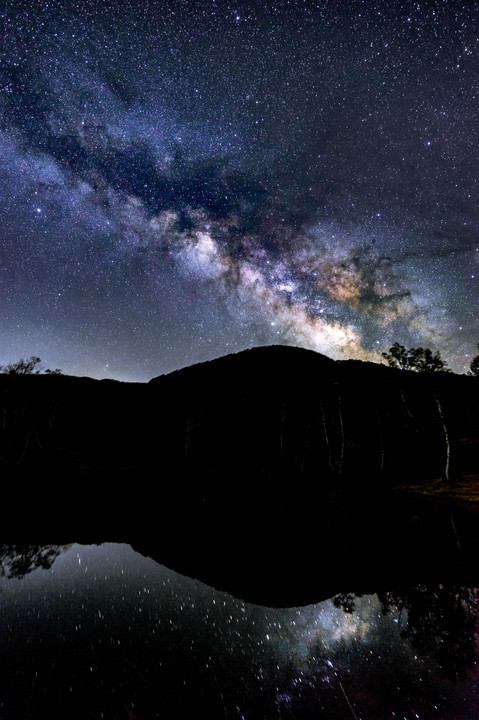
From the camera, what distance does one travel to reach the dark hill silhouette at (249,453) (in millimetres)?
6812

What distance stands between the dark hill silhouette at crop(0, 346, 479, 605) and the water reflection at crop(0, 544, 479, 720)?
2.42 meters

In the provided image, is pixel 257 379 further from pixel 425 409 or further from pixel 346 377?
pixel 425 409

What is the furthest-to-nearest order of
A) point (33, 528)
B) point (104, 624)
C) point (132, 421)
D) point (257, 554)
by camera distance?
point (132, 421), point (33, 528), point (257, 554), point (104, 624)

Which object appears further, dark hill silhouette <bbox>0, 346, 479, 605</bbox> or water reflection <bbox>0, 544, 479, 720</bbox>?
dark hill silhouette <bbox>0, 346, 479, 605</bbox>

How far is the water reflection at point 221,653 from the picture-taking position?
5.89ft

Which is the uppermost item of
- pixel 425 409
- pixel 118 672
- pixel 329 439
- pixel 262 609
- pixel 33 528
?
pixel 425 409

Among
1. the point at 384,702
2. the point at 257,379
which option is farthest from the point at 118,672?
the point at 257,379

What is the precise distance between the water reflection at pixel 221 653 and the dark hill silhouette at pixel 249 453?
7.94 feet

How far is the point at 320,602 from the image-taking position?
3369 mm

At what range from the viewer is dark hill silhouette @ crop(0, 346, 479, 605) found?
22.3 ft

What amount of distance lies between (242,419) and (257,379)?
2.07 meters

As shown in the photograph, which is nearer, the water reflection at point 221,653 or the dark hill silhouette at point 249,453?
the water reflection at point 221,653

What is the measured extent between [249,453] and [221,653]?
11047mm

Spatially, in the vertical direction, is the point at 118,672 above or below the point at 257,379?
below
